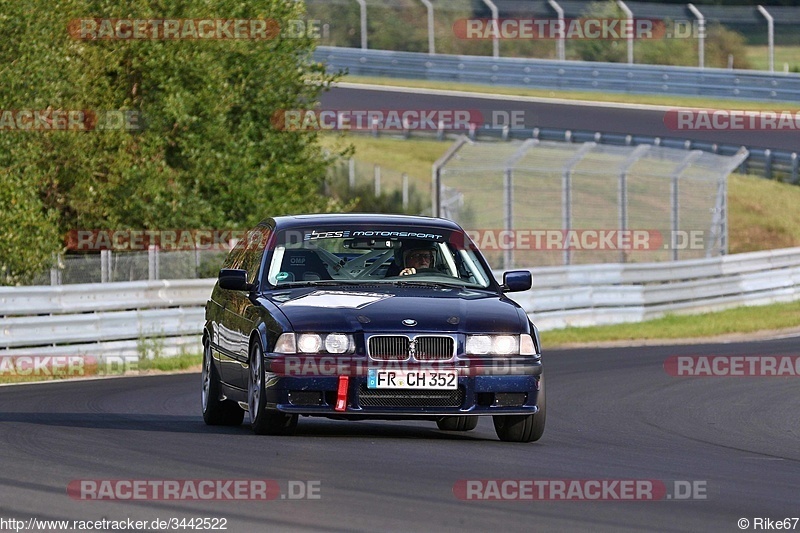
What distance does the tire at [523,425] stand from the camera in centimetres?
1044

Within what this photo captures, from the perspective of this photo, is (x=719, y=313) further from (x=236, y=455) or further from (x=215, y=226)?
(x=236, y=455)

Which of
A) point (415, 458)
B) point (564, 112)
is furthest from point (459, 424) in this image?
point (564, 112)

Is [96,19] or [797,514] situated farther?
[96,19]

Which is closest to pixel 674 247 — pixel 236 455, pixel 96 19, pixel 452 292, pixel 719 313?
pixel 719 313

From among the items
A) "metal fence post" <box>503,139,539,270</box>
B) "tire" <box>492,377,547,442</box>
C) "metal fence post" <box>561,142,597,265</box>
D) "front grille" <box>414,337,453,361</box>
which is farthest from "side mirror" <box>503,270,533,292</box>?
"metal fence post" <box>561,142,597,265</box>

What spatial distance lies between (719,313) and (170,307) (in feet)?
34.2

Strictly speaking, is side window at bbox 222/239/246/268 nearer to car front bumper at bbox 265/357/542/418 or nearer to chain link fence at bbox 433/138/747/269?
car front bumper at bbox 265/357/542/418

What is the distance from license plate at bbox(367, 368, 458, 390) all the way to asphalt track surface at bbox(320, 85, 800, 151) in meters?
30.1

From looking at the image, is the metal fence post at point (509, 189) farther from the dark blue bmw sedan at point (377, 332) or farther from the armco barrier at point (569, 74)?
the dark blue bmw sedan at point (377, 332)

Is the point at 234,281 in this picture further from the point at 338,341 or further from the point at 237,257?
the point at 237,257

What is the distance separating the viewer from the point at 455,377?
998 cm

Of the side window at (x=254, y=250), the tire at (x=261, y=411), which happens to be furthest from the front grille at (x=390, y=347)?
the side window at (x=254, y=250)

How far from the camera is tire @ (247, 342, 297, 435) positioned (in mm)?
10234

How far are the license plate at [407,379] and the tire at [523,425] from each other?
0.75 m
